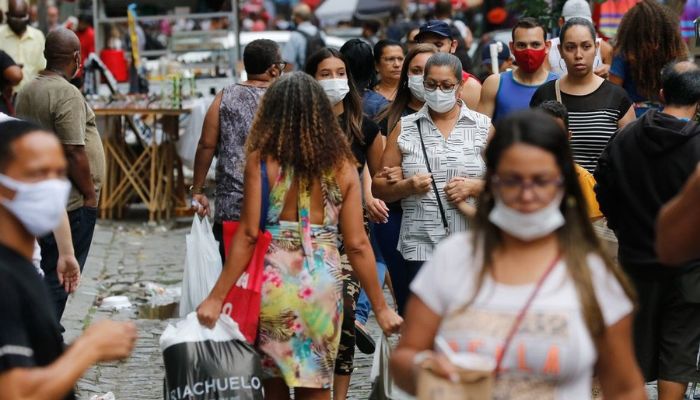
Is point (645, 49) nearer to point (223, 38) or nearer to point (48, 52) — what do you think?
point (48, 52)

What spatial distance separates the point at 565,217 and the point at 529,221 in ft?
0.68

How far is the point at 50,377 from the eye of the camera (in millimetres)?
3545

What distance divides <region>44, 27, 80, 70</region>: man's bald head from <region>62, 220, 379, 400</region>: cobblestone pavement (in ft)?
6.06

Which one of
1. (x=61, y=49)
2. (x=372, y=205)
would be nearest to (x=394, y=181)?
(x=372, y=205)

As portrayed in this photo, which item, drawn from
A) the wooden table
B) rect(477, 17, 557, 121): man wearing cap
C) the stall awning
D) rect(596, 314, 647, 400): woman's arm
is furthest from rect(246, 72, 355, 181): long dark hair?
the stall awning

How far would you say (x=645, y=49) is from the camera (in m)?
8.95

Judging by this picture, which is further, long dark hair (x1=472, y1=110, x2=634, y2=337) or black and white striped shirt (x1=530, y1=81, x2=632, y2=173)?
black and white striped shirt (x1=530, y1=81, x2=632, y2=173)

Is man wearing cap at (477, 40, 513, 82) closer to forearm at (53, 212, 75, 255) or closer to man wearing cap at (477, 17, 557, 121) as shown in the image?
man wearing cap at (477, 17, 557, 121)

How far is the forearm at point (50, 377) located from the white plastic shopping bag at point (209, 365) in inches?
59.3

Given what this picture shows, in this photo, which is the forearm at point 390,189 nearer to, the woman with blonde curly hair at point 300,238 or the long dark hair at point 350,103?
the long dark hair at point 350,103

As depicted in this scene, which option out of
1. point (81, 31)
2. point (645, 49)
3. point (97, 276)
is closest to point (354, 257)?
point (645, 49)

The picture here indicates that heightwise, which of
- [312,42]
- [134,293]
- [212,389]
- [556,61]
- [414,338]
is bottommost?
[134,293]

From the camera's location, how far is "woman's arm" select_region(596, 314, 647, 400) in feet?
11.9

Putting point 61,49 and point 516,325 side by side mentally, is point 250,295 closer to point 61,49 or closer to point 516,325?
point 516,325
